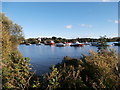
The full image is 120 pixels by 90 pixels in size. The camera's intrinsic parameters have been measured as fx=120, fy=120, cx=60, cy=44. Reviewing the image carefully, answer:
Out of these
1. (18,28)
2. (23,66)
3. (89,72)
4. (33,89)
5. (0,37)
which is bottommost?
(33,89)

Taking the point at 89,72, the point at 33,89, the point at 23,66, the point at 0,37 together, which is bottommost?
the point at 33,89

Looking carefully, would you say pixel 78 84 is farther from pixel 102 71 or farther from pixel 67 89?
pixel 102 71

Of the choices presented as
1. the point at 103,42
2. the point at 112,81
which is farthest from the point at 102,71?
the point at 103,42

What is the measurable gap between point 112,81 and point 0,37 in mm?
3310

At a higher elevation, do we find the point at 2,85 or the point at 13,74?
the point at 13,74

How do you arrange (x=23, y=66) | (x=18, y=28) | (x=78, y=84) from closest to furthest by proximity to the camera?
(x=78, y=84) → (x=23, y=66) → (x=18, y=28)

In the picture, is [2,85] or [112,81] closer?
[112,81]

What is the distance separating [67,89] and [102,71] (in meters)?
0.85

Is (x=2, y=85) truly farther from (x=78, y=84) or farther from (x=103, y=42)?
(x=103, y=42)

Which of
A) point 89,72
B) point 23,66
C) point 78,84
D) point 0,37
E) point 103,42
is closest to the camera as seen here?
point 78,84

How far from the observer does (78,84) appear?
2525 millimetres

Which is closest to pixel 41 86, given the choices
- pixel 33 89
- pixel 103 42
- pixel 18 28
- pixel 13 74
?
pixel 33 89

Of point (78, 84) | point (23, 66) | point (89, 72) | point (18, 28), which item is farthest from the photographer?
point (18, 28)

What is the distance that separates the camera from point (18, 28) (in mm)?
13266
